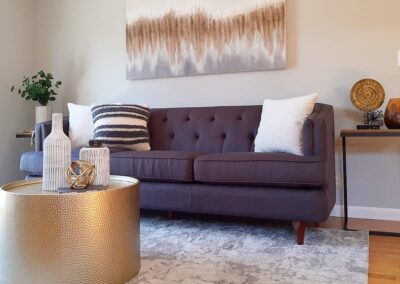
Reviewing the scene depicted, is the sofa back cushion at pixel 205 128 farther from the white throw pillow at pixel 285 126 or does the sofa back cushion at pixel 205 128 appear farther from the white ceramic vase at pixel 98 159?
the white ceramic vase at pixel 98 159

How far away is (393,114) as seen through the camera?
2.45 meters

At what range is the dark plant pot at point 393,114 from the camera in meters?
2.44

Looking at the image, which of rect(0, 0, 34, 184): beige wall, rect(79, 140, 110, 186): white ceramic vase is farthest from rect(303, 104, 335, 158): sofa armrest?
rect(0, 0, 34, 184): beige wall

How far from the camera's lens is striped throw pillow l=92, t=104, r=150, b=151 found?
281 centimetres

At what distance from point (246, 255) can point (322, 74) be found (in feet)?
5.37

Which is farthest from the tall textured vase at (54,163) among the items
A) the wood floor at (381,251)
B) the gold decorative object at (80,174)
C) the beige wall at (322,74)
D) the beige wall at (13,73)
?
the beige wall at (13,73)

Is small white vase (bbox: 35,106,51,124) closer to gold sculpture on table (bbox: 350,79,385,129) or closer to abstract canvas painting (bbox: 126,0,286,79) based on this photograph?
abstract canvas painting (bbox: 126,0,286,79)

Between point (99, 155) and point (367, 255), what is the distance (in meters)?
1.40

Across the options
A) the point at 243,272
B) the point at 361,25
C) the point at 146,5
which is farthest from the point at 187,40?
the point at 243,272

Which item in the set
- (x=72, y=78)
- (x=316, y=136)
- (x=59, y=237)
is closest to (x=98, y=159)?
(x=59, y=237)

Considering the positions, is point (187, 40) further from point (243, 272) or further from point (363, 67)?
point (243, 272)

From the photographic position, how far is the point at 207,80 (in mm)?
3252

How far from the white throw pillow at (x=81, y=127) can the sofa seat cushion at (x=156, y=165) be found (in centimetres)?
62

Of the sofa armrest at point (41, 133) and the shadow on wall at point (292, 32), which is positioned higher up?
the shadow on wall at point (292, 32)
